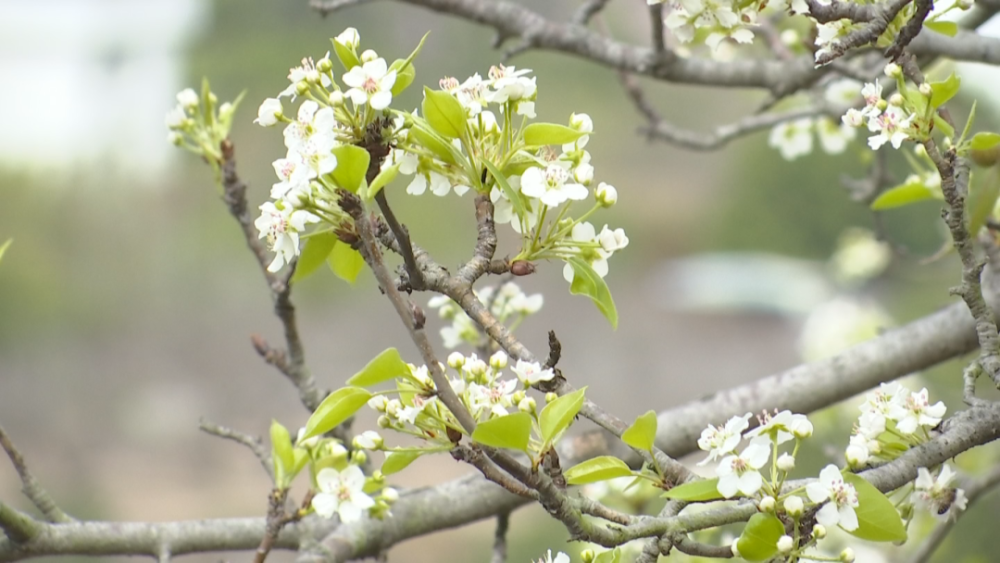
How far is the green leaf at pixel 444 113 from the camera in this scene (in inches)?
13.9

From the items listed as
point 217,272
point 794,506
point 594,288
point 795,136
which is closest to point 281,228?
point 594,288

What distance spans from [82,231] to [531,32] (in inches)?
138

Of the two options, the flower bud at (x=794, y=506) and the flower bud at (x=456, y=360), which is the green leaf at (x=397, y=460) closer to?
the flower bud at (x=456, y=360)

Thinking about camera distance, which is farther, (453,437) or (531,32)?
(531,32)

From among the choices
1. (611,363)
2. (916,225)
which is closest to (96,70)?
(611,363)

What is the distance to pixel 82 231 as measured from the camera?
3.79 metres

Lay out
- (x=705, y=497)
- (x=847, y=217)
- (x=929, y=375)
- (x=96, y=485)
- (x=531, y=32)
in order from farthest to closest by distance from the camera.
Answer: (x=847, y=217), (x=96, y=485), (x=929, y=375), (x=531, y=32), (x=705, y=497)

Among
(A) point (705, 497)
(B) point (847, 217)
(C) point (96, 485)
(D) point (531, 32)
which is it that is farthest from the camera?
(B) point (847, 217)

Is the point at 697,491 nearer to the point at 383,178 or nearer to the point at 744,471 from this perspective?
the point at 744,471

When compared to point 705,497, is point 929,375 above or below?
below

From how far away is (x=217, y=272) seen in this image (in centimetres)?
381

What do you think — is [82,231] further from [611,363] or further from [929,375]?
[929,375]

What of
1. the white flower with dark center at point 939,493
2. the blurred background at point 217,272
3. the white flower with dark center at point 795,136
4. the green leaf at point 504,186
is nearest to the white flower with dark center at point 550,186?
the green leaf at point 504,186

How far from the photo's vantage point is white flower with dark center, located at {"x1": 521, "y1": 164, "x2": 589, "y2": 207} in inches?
14.1
